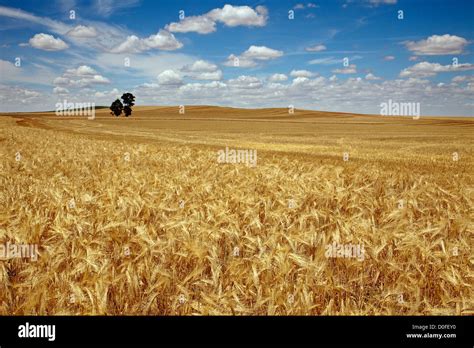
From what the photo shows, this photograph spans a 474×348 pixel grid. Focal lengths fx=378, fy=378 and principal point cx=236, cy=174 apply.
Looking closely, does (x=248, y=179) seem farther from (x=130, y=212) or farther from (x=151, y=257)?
(x=151, y=257)
